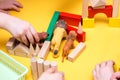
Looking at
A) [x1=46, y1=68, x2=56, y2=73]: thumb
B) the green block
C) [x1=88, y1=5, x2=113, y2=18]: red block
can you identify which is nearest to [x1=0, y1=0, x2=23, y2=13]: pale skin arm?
the green block

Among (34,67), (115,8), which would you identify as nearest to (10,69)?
(34,67)

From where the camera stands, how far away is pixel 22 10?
3.21 feet

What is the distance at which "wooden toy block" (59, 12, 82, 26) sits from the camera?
2.83 feet

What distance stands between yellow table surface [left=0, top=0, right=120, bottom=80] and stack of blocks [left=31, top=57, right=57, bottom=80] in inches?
0.9

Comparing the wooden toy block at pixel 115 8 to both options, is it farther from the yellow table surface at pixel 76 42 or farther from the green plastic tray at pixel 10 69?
the green plastic tray at pixel 10 69

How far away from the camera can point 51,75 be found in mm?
664

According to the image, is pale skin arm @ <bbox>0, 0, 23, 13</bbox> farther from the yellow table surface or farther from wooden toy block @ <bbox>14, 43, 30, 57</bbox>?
wooden toy block @ <bbox>14, 43, 30, 57</bbox>

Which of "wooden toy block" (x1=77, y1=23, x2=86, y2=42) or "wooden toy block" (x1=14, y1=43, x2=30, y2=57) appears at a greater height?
"wooden toy block" (x1=77, y1=23, x2=86, y2=42)

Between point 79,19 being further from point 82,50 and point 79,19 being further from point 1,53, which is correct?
point 1,53

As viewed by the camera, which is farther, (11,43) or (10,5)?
(10,5)

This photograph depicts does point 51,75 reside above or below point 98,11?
below

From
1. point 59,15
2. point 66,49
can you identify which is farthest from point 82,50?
point 59,15

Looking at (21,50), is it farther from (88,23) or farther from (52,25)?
(88,23)

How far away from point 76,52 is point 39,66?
0.13 metres
